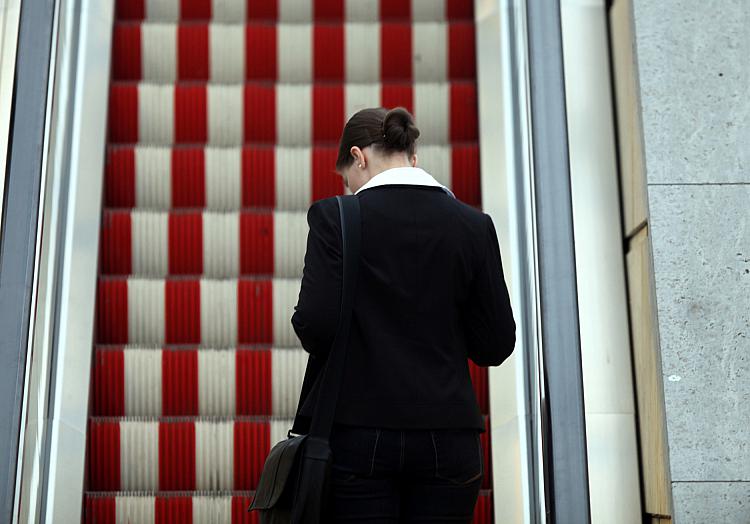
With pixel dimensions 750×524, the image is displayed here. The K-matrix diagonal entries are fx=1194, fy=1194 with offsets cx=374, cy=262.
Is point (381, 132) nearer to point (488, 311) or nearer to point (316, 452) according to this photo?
point (488, 311)

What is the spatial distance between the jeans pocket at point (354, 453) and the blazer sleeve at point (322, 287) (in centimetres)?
20

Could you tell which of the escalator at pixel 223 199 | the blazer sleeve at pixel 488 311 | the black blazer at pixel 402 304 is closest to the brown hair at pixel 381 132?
the black blazer at pixel 402 304

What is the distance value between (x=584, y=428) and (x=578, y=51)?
131cm

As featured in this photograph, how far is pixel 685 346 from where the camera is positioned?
3422 mm

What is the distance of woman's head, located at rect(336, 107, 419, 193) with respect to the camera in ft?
9.00

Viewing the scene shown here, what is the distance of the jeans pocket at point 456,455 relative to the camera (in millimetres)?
2561

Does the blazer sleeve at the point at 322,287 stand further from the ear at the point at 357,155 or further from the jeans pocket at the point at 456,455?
the jeans pocket at the point at 456,455

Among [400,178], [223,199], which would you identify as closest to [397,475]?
[400,178]

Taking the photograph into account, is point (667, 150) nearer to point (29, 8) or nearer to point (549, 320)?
point (549, 320)

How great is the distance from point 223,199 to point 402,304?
255cm

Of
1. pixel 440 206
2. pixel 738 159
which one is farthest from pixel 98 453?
pixel 738 159

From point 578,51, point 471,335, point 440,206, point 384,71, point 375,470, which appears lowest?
point 375,470

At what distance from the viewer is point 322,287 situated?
103 inches

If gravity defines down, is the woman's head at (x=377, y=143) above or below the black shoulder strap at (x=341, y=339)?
above
